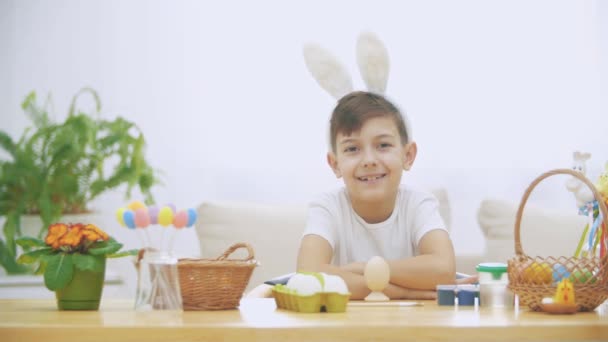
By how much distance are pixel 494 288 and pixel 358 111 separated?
0.83m

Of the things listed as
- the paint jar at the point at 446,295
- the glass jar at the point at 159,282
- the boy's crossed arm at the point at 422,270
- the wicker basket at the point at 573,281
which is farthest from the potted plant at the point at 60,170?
the wicker basket at the point at 573,281

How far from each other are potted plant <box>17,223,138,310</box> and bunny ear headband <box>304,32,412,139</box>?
2.77ft

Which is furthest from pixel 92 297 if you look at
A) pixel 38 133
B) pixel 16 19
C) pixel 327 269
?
pixel 16 19

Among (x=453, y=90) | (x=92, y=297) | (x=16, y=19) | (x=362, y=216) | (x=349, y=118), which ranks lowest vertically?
(x=92, y=297)

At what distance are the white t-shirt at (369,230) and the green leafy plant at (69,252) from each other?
84cm

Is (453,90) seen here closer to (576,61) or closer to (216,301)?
(576,61)

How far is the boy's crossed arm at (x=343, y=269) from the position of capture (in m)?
1.96

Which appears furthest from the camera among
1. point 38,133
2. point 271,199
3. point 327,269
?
point 271,199

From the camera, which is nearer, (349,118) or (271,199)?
(349,118)

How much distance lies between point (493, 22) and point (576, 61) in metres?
0.43

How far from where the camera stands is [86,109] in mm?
3809

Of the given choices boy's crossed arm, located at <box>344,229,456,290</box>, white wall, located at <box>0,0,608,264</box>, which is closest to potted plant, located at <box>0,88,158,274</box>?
white wall, located at <box>0,0,608,264</box>

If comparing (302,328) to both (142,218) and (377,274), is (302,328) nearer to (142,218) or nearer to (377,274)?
(142,218)

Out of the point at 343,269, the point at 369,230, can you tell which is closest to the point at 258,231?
the point at 369,230
